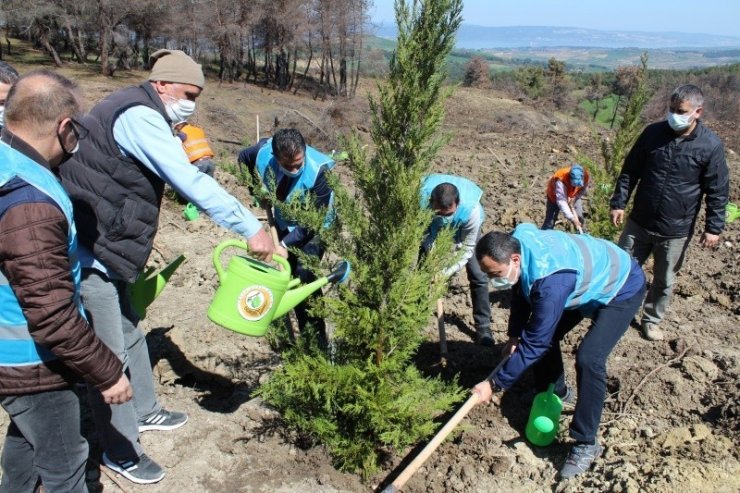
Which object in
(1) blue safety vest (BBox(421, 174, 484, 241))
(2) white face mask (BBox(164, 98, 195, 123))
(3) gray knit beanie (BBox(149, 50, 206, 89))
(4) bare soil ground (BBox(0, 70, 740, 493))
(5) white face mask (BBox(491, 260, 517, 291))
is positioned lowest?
(4) bare soil ground (BBox(0, 70, 740, 493))

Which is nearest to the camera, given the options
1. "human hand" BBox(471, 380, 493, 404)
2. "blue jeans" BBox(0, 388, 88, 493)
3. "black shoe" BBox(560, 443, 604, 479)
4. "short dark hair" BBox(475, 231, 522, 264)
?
"blue jeans" BBox(0, 388, 88, 493)

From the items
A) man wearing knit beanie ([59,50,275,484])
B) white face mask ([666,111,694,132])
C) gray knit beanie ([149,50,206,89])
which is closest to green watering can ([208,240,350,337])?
man wearing knit beanie ([59,50,275,484])

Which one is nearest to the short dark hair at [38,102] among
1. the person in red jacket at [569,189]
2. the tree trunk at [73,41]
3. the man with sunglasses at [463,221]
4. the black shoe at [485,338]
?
the man with sunglasses at [463,221]

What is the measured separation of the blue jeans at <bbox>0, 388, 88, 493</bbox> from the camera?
83.0 inches

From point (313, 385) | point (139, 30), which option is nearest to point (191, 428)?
point (313, 385)

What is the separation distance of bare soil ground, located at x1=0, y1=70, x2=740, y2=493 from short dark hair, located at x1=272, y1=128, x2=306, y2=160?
961 millimetres

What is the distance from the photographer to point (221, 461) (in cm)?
337

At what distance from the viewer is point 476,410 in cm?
416

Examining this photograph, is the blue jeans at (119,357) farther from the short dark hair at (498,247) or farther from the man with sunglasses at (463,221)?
the short dark hair at (498,247)

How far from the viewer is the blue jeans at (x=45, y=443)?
83.0 inches

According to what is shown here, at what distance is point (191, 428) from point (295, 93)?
24373 mm

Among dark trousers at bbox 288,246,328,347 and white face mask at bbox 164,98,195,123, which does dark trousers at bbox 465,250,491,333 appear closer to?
dark trousers at bbox 288,246,328,347

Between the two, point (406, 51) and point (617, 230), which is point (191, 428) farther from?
point (617, 230)

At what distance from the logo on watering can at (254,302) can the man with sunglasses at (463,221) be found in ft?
3.25
